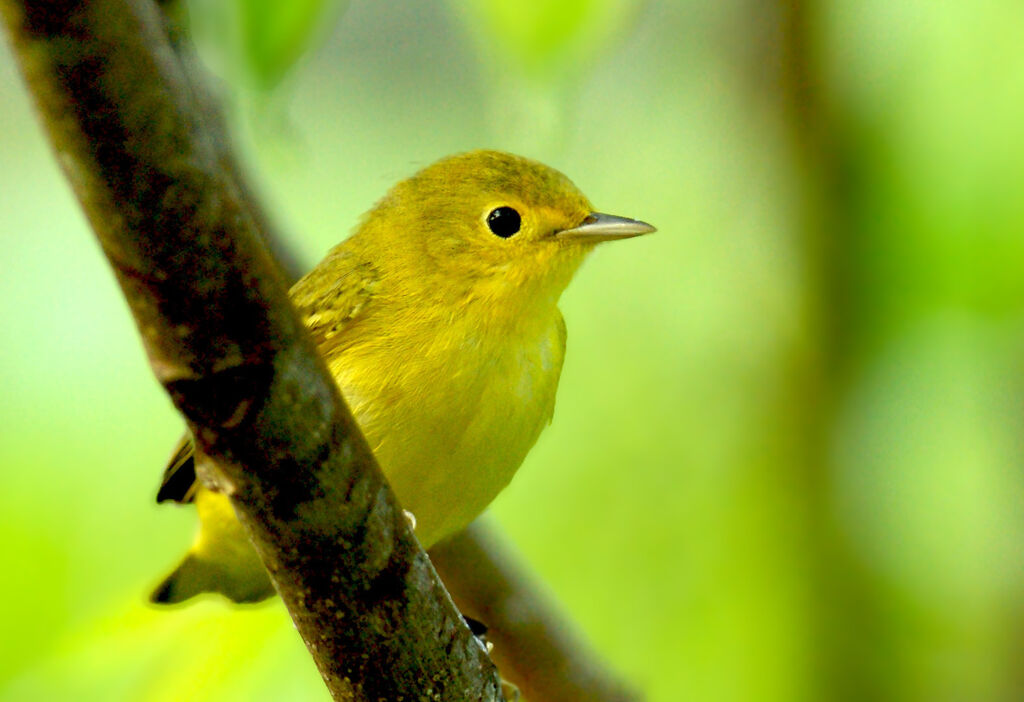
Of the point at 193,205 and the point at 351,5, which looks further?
the point at 351,5

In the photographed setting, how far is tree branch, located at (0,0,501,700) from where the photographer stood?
1.18 metres

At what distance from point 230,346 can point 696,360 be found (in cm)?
338

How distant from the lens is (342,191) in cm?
494

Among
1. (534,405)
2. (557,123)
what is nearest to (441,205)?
(534,405)

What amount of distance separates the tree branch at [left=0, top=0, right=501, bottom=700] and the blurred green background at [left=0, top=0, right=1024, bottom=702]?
0.62 meters

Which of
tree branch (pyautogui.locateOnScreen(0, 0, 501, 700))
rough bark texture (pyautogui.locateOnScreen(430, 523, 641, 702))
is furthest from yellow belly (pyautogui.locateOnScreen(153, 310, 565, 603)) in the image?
tree branch (pyautogui.locateOnScreen(0, 0, 501, 700))

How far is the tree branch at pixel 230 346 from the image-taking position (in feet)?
3.87

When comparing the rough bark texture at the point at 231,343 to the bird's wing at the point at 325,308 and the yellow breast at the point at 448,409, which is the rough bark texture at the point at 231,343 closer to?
the yellow breast at the point at 448,409

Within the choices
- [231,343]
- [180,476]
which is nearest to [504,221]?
[180,476]

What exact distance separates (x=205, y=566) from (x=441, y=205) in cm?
135

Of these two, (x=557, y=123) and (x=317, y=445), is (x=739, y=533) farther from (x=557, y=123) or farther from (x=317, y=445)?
(x=317, y=445)

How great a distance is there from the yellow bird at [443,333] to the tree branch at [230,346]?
100 centimetres

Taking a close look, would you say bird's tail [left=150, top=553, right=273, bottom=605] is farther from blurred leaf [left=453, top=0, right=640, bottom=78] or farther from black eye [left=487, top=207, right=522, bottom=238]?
blurred leaf [left=453, top=0, right=640, bottom=78]

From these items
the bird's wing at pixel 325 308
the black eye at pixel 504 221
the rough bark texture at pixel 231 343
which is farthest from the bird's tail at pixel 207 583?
the rough bark texture at pixel 231 343
